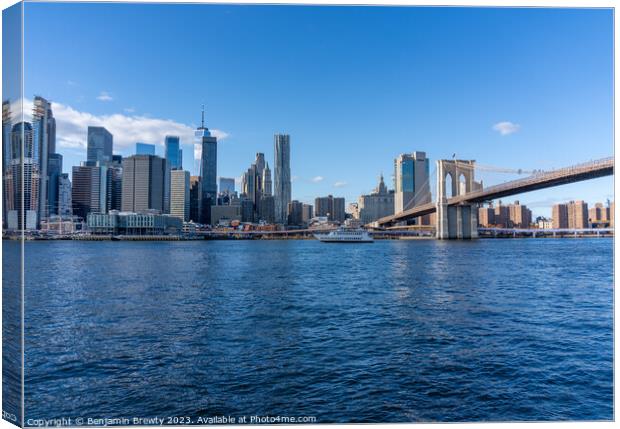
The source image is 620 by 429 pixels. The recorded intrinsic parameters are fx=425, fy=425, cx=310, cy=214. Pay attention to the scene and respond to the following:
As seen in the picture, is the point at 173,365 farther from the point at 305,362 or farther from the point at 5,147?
the point at 5,147

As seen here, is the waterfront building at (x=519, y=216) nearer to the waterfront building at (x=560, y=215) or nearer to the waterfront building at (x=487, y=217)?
the waterfront building at (x=487, y=217)

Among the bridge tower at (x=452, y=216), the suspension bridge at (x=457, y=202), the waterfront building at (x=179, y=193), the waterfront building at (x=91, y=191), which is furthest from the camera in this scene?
the waterfront building at (x=179, y=193)

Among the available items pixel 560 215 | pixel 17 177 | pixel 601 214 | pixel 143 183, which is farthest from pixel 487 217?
pixel 17 177

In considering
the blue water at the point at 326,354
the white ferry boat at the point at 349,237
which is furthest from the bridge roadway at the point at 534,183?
the blue water at the point at 326,354

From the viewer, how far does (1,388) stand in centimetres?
345

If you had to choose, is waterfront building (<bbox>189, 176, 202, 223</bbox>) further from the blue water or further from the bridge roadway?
the blue water

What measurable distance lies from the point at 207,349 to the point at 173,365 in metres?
0.72

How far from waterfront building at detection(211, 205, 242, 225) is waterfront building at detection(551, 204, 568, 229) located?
53185 mm

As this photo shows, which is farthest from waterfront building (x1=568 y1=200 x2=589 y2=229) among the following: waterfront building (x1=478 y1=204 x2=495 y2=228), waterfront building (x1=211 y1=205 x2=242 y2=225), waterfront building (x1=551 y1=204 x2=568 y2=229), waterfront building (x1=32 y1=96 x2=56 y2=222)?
waterfront building (x1=211 y1=205 x2=242 y2=225)

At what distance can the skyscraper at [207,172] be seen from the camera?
75250 millimetres

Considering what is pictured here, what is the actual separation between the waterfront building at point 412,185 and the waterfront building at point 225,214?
32910 millimetres

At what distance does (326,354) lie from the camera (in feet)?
18.1

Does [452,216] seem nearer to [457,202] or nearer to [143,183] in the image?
[457,202]

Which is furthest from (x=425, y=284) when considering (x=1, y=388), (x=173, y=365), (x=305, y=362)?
(x=1, y=388)
